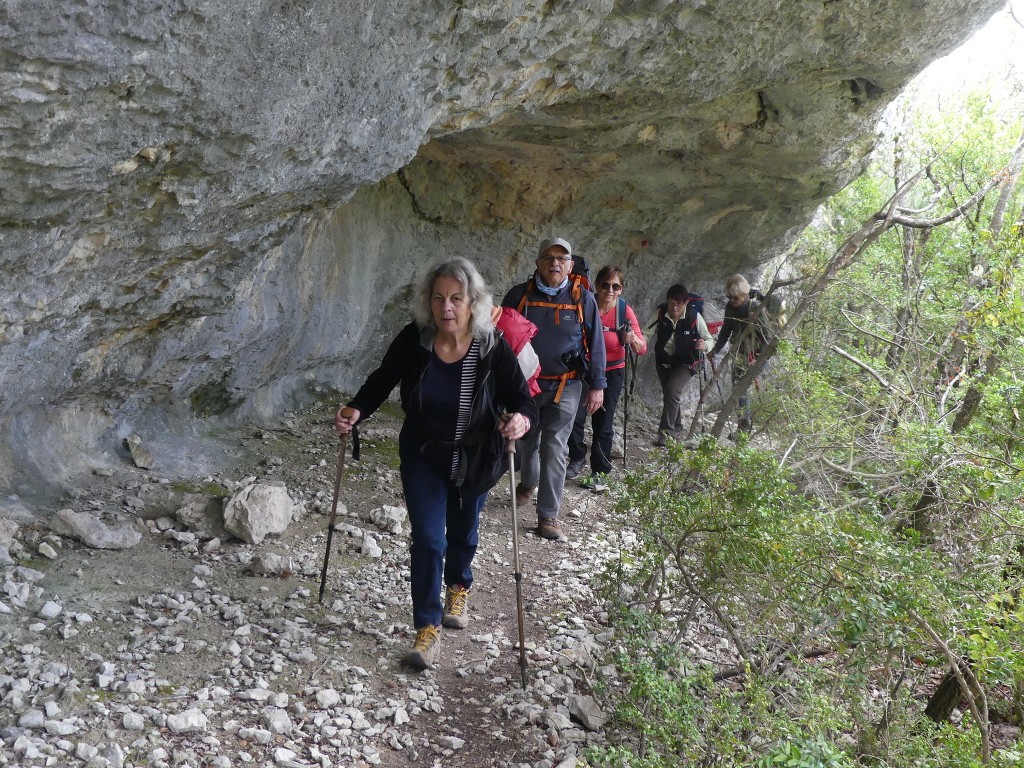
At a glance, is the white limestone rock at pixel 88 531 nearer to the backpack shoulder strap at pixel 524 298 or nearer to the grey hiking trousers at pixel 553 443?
the grey hiking trousers at pixel 553 443

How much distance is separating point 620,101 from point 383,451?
13.0 ft

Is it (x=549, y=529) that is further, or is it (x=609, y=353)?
(x=609, y=353)

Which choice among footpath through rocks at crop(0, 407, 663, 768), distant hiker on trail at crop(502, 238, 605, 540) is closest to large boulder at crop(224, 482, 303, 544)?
footpath through rocks at crop(0, 407, 663, 768)

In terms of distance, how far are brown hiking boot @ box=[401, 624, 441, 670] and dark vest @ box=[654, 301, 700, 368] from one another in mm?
6823

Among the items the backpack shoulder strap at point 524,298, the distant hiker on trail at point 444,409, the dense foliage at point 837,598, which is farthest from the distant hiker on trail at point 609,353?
the distant hiker on trail at point 444,409

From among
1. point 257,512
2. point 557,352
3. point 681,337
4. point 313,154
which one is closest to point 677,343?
point 681,337

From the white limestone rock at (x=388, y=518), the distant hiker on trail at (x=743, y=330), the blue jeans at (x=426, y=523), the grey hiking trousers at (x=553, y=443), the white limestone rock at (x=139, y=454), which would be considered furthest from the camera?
the distant hiker on trail at (x=743, y=330)

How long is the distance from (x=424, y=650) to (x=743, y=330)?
283 inches

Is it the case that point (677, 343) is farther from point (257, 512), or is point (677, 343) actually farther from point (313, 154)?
point (313, 154)

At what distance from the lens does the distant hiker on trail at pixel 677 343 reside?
10.8 m

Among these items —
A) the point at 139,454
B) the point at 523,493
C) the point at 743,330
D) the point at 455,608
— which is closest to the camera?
the point at 455,608

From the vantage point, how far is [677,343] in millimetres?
10898

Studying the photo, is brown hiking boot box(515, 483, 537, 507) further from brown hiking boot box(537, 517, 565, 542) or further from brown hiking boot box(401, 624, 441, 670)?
brown hiking boot box(401, 624, 441, 670)

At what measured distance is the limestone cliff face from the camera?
366 centimetres
